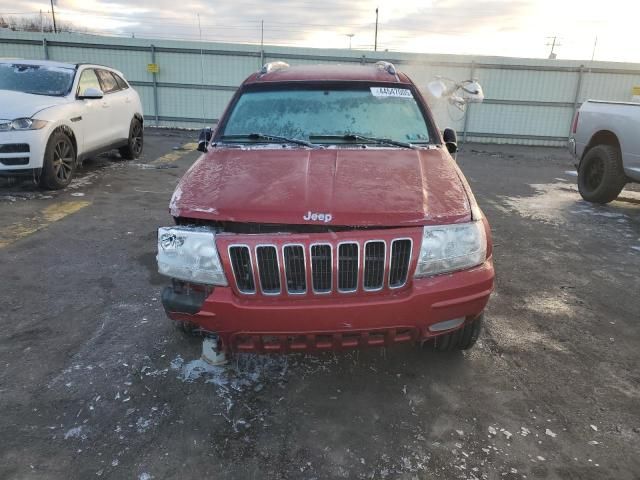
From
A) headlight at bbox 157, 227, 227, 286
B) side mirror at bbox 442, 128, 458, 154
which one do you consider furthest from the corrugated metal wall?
headlight at bbox 157, 227, 227, 286

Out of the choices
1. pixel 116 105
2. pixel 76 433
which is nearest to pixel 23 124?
pixel 116 105

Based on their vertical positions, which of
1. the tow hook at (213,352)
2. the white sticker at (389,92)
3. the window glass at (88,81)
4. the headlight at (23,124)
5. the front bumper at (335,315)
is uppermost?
the window glass at (88,81)

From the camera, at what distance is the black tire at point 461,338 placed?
2.88m

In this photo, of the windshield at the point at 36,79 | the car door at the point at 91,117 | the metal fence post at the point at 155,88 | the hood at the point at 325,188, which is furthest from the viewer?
the metal fence post at the point at 155,88

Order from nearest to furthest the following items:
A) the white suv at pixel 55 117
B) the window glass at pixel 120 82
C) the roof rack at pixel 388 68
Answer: the roof rack at pixel 388 68 < the white suv at pixel 55 117 < the window glass at pixel 120 82

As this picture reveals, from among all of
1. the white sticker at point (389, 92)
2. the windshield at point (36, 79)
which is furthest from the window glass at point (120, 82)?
the white sticker at point (389, 92)

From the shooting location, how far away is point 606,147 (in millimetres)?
7234

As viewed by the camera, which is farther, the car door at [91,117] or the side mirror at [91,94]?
the car door at [91,117]

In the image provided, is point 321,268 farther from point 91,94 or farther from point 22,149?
point 91,94

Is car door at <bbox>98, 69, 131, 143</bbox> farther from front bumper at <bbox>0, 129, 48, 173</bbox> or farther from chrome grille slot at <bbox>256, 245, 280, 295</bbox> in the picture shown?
chrome grille slot at <bbox>256, 245, 280, 295</bbox>

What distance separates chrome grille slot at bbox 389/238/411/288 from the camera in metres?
2.42

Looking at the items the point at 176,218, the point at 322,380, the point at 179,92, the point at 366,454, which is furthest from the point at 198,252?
the point at 179,92

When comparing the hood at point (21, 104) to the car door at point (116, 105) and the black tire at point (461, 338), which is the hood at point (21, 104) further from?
the black tire at point (461, 338)

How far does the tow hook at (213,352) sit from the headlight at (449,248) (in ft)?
4.10
